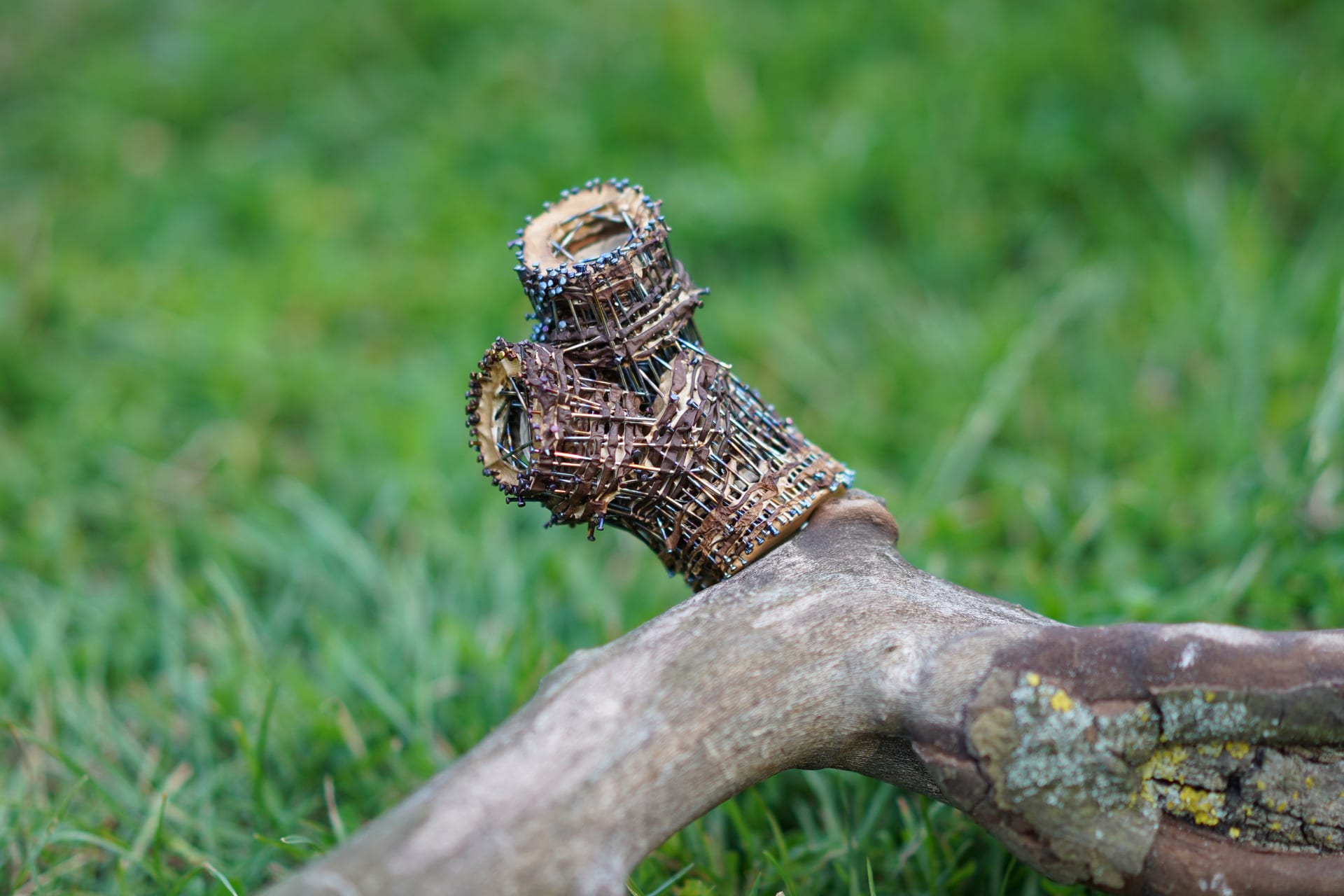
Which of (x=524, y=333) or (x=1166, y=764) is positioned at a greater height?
(x=524, y=333)

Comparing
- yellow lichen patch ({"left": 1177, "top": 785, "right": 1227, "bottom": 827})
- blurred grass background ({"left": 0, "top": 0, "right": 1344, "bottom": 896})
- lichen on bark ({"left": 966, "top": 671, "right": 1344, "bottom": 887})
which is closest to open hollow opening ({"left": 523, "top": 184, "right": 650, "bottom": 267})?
lichen on bark ({"left": 966, "top": 671, "right": 1344, "bottom": 887})

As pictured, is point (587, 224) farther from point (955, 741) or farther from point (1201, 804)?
point (1201, 804)

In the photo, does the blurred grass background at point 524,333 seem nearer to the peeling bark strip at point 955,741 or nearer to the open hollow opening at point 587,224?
the peeling bark strip at point 955,741

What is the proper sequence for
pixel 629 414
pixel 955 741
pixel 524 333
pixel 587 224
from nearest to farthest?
pixel 955 741 → pixel 629 414 → pixel 587 224 → pixel 524 333

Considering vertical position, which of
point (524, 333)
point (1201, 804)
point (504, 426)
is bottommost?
point (1201, 804)

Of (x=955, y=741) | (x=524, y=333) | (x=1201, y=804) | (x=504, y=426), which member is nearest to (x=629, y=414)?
(x=504, y=426)
